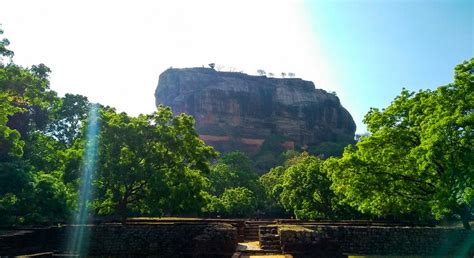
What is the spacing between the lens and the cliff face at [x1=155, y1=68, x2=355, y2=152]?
91.1 metres

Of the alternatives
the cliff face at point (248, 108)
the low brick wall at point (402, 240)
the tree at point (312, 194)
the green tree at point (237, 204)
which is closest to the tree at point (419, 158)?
the low brick wall at point (402, 240)

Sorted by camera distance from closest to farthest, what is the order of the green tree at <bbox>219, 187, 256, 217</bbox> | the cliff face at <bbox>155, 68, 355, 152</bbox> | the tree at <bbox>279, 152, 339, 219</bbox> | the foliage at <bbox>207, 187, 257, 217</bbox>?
the tree at <bbox>279, 152, 339, 219</bbox>
the foliage at <bbox>207, 187, 257, 217</bbox>
the green tree at <bbox>219, 187, 256, 217</bbox>
the cliff face at <bbox>155, 68, 355, 152</bbox>

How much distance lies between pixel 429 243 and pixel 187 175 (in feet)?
36.7

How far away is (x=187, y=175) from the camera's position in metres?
17.4

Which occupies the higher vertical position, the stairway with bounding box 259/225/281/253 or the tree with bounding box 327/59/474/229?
the tree with bounding box 327/59/474/229

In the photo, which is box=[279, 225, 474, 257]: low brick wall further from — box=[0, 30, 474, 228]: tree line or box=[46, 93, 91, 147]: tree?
box=[46, 93, 91, 147]: tree

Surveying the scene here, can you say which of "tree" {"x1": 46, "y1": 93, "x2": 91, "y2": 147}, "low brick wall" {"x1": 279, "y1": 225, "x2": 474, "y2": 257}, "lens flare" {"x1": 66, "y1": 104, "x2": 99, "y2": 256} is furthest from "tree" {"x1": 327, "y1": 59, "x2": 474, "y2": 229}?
"tree" {"x1": 46, "y1": 93, "x2": 91, "y2": 147}

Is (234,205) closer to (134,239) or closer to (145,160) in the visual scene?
(145,160)

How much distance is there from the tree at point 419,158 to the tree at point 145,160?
7697mm

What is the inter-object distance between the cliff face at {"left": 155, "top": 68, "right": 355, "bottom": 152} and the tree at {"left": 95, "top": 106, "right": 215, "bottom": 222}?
70.1 meters

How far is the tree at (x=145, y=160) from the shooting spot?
1655 cm

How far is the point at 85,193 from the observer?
17.0m

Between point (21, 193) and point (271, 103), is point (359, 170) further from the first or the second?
point (271, 103)

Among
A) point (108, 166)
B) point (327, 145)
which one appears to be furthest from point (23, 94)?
point (327, 145)
